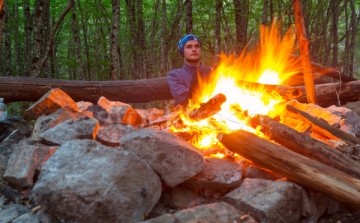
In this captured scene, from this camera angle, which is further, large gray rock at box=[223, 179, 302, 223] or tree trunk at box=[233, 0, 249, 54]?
tree trunk at box=[233, 0, 249, 54]

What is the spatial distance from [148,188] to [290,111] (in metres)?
2.67

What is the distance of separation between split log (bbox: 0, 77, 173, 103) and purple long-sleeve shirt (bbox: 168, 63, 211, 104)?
179 cm

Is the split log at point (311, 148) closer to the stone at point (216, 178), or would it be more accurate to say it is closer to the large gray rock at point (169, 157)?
the stone at point (216, 178)

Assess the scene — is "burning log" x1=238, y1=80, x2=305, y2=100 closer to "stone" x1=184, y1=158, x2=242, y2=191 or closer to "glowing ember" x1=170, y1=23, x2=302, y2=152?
"glowing ember" x1=170, y1=23, x2=302, y2=152

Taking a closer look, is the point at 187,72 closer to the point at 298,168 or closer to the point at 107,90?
the point at 107,90

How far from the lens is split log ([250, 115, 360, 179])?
3225mm

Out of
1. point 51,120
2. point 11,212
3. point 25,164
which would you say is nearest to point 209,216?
point 11,212

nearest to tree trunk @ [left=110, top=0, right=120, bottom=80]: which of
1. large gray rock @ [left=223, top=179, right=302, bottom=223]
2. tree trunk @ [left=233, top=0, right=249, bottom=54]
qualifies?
tree trunk @ [left=233, top=0, right=249, bottom=54]

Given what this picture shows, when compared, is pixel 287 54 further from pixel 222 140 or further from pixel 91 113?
pixel 91 113

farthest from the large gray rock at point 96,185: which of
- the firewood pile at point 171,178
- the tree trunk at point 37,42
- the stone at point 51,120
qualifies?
the tree trunk at point 37,42

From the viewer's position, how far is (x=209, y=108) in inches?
159

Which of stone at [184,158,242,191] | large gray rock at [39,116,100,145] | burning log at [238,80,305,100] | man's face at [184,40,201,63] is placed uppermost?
man's face at [184,40,201,63]

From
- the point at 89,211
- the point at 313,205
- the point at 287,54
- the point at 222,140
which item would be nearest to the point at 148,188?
the point at 89,211

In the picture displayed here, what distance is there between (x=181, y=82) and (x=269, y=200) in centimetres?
321
